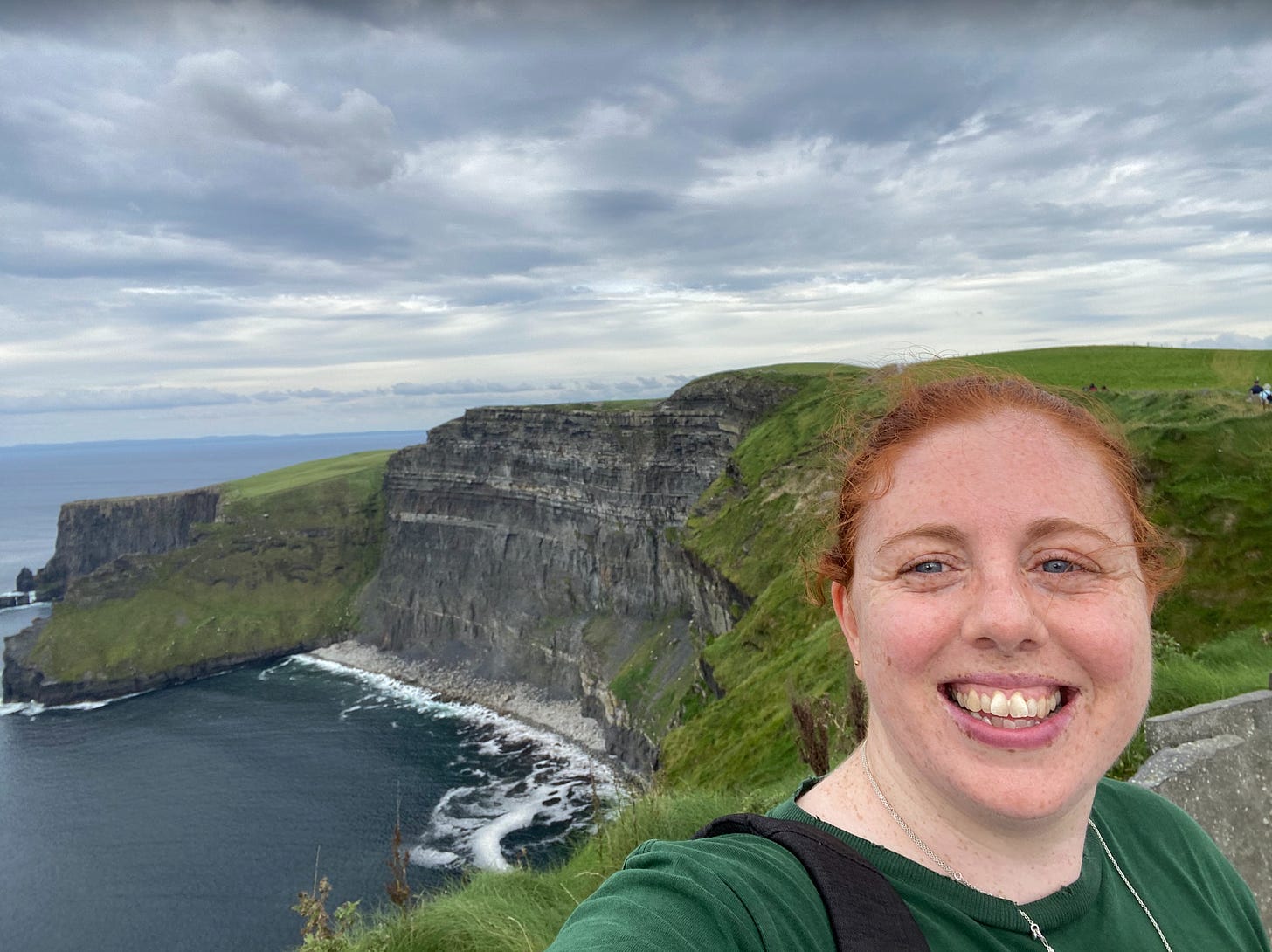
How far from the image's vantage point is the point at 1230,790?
666 centimetres

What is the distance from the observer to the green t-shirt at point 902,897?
6.72 ft

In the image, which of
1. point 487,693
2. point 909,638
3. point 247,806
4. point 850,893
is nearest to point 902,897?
point 850,893

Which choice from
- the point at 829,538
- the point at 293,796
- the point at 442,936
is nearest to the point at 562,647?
the point at 293,796

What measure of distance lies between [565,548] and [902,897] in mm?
105922

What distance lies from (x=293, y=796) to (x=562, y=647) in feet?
125

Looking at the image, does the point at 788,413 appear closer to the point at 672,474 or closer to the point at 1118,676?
the point at 672,474

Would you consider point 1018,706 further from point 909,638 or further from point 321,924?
point 321,924

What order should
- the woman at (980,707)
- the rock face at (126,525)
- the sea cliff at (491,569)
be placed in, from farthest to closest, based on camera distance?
the rock face at (126,525) → the sea cliff at (491,569) → the woman at (980,707)

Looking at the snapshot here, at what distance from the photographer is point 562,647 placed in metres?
101

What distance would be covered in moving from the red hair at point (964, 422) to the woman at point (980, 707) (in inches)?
0.4

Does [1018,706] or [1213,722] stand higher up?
[1018,706]

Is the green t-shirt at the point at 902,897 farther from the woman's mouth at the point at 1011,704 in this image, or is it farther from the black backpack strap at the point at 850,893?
the woman's mouth at the point at 1011,704

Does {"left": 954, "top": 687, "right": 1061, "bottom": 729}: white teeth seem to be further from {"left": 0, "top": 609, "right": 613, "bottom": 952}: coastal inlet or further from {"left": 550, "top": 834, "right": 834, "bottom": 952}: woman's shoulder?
{"left": 0, "top": 609, "right": 613, "bottom": 952}: coastal inlet

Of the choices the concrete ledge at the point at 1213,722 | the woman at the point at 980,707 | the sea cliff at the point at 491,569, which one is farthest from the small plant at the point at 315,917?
the sea cliff at the point at 491,569
